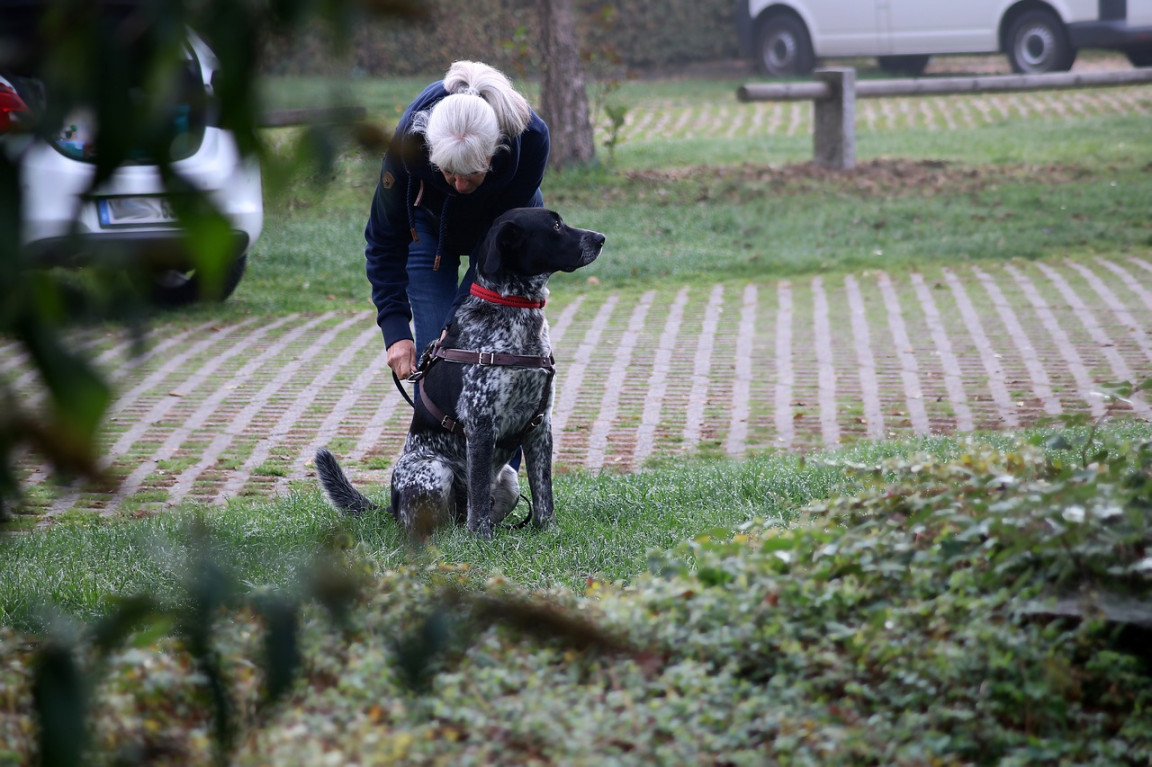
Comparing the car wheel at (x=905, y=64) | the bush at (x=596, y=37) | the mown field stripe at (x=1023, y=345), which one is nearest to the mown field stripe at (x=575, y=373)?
the mown field stripe at (x=1023, y=345)

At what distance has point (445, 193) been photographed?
17.4 ft

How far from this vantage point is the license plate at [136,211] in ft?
3.96

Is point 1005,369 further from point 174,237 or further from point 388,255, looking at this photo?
point 174,237

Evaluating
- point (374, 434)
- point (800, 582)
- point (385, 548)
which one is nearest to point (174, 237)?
point (800, 582)

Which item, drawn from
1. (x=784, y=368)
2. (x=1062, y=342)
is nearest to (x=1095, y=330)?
(x=1062, y=342)

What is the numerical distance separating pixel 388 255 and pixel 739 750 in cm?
354

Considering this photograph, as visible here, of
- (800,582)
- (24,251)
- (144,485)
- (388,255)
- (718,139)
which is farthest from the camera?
(718,139)

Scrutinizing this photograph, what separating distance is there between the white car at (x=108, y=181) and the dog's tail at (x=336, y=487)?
13.1 ft

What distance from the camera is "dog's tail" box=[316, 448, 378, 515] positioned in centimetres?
523

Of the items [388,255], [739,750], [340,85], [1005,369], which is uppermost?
[340,85]

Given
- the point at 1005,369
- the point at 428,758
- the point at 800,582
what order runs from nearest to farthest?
the point at 428,758
the point at 800,582
the point at 1005,369

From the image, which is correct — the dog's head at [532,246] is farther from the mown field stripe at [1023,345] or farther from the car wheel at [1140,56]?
the car wheel at [1140,56]

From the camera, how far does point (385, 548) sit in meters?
4.82

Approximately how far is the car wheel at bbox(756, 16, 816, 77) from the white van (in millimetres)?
21
